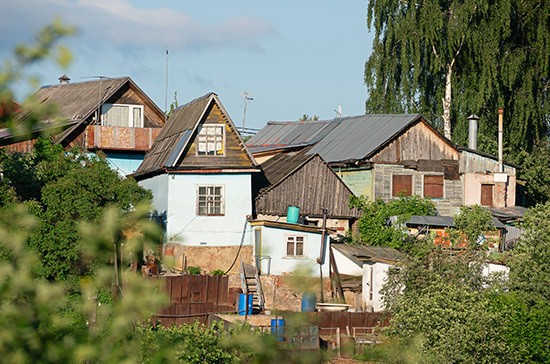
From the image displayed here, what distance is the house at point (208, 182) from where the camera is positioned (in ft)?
93.7

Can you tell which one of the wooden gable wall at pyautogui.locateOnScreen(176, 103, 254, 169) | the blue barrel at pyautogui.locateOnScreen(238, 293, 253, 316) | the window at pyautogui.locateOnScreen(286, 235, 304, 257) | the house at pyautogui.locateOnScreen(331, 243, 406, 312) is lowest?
the blue barrel at pyautogui.locateOnScreen(238, 293, 253, 316)

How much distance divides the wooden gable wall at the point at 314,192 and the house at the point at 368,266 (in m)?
2.37

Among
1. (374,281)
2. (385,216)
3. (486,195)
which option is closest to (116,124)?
(385,216)

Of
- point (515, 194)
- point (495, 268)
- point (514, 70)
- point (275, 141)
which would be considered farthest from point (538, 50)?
point (495, 268)

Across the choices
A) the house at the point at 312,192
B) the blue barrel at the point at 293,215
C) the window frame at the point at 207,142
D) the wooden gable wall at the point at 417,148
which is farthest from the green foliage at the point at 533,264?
the window frame at the point at 207,142

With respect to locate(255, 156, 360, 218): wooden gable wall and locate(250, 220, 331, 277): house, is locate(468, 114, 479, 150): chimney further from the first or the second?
locate(250, 220, 331, 277): house

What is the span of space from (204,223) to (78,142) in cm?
550

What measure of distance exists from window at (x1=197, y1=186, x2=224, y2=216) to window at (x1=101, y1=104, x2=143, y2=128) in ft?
16.2

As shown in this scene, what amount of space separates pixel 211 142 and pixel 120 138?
13.4ft

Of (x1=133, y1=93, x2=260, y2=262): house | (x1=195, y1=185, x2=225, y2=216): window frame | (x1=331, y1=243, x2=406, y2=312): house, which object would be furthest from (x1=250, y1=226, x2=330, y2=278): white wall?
(x1=195, y1=185, x2=225, y2=216): window frame

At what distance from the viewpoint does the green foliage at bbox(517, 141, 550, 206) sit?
3959 centimetres

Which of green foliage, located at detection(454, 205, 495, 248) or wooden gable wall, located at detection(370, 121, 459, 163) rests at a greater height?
wooden gable wall, located at detection(370, 121, 459, 163)

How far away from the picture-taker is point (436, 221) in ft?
104

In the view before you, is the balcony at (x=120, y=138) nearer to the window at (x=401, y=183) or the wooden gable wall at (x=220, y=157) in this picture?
the wooden gable wall at (x=220, y=157)
